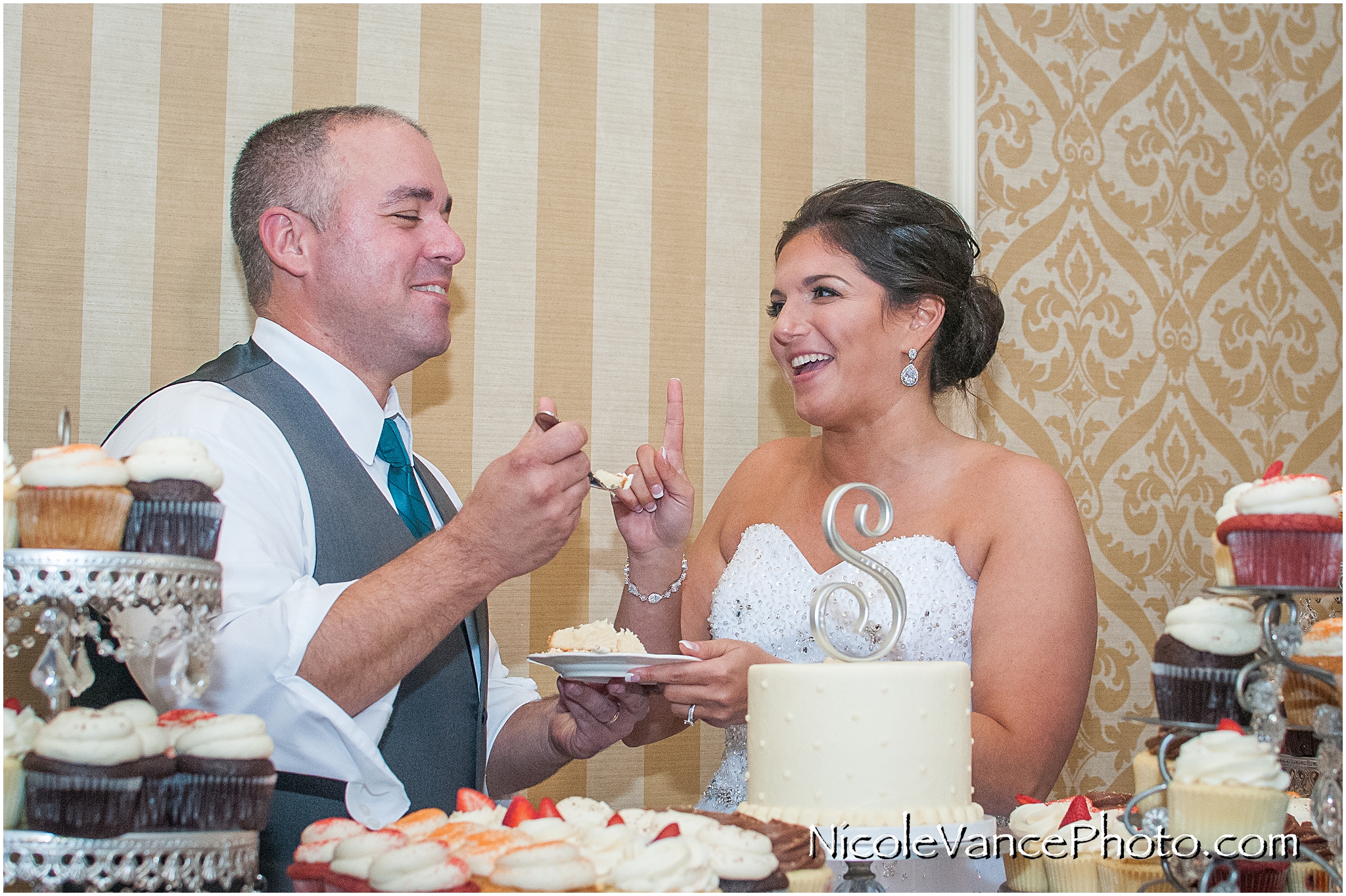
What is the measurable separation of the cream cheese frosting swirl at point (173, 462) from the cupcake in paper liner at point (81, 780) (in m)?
0.25

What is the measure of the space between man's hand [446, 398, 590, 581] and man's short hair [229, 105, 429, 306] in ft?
3.04

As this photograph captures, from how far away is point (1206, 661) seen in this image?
4.03 ft

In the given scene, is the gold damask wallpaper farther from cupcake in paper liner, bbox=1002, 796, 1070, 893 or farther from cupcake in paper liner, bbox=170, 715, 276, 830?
cupcake in paper liner, bbox=170, 715, 276, 830

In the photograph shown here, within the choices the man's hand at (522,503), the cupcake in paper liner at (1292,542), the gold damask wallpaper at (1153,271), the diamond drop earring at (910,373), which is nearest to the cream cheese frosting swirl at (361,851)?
the man's hand at (522,503)

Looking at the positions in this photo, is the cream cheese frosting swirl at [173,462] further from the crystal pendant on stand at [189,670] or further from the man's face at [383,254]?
the man's face at [383,254]

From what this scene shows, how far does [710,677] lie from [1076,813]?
25.6 inches

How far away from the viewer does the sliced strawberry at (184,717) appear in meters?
1.17

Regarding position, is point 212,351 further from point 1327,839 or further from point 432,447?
point 1327,839

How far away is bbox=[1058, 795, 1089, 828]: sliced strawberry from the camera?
1.43m

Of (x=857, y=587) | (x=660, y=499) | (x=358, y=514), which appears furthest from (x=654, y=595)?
(x=857, y=587)

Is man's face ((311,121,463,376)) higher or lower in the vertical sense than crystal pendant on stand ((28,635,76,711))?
higher

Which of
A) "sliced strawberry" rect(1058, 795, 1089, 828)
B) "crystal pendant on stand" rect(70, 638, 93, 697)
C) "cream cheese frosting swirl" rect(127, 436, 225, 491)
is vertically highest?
"cream cheese frosting swirl" rect(127, 436, 225, 491)

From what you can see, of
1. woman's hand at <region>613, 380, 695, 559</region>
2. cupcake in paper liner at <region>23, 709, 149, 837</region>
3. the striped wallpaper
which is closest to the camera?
cupcake in paper liner at <region>23, 709, 149, 837</region>

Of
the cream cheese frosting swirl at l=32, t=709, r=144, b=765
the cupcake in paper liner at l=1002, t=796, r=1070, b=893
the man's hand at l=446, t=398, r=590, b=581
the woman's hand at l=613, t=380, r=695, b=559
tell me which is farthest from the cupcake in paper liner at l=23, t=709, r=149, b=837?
the woman's hand at l=613, t=380, r=695, b=559
